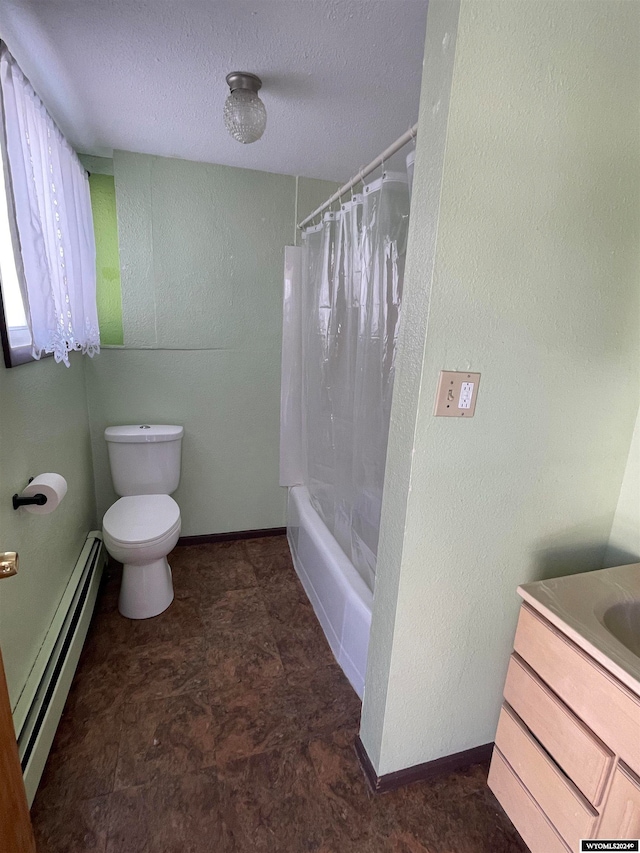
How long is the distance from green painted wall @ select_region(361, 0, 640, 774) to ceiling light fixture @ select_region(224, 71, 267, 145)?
711 mm

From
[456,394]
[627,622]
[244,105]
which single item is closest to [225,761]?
[627,622]

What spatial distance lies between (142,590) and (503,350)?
1.83m

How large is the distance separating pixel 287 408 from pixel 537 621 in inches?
68.8

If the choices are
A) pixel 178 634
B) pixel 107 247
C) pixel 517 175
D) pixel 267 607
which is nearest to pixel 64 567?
pixel 178 634

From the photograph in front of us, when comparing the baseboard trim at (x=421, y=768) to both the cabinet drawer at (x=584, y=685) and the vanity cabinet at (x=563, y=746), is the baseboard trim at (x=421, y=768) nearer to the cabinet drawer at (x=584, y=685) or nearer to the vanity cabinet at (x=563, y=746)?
the vanity cabinet at (x=563, y=746)

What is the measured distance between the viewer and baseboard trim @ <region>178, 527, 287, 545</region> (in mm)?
2533

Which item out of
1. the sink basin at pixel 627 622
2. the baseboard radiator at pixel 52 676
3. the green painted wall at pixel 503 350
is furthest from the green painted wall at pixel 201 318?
the sink basin at pixel 627 622

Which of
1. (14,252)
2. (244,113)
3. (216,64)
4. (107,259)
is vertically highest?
(216,64)

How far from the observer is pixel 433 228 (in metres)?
0.90

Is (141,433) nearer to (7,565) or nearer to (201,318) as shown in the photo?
(201,318)

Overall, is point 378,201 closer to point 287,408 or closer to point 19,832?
point 287,408

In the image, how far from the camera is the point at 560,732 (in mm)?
934

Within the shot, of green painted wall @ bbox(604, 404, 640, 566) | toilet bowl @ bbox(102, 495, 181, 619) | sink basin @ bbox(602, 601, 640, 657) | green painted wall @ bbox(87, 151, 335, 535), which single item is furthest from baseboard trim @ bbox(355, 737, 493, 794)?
green painted wall @ bbox(87, 151, 335, 535)

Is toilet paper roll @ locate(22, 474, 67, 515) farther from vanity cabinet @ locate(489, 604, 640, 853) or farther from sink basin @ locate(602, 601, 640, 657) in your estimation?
sink basin @ locate(602, 601, 640, 657)
